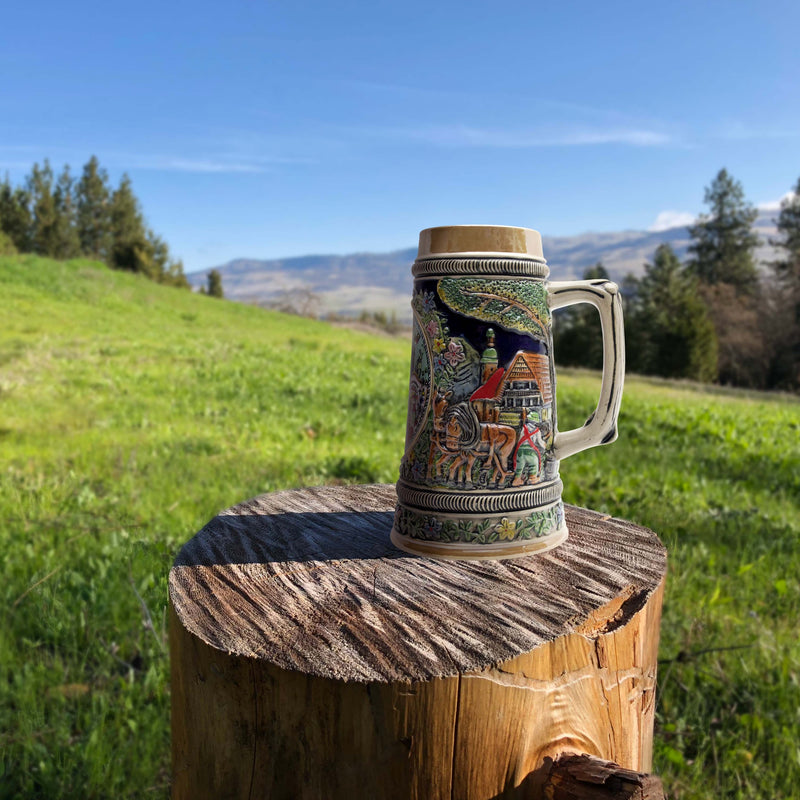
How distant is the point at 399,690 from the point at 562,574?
0.56 metres

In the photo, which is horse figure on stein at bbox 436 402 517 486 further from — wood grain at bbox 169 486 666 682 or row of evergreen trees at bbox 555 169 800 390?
row of evergreen trees at bbox 555 169 800 390

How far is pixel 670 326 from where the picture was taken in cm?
4153

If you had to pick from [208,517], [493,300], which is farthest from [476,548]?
[208,517]

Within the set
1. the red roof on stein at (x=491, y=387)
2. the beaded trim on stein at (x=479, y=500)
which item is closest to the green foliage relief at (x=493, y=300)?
the red roof on stein at (x=491, y=387)

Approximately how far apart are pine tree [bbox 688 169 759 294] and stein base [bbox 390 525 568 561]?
182 feet

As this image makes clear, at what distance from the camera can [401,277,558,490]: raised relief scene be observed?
1600 millimetres

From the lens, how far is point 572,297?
174cm

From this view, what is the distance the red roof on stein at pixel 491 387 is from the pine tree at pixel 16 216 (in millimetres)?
51518

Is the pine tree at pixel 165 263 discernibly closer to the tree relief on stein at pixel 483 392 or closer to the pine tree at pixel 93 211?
the pine tree at pixel 93 211

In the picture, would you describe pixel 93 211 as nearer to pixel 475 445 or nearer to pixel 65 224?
pixel 65 224

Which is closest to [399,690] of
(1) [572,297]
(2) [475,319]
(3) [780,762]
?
(2) [475,319]

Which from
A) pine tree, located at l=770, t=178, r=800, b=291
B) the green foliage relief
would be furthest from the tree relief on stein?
pine tree, located at l=770, t=178, r=800, b=291

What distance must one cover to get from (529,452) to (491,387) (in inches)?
7.1

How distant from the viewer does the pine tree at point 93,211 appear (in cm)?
5356
